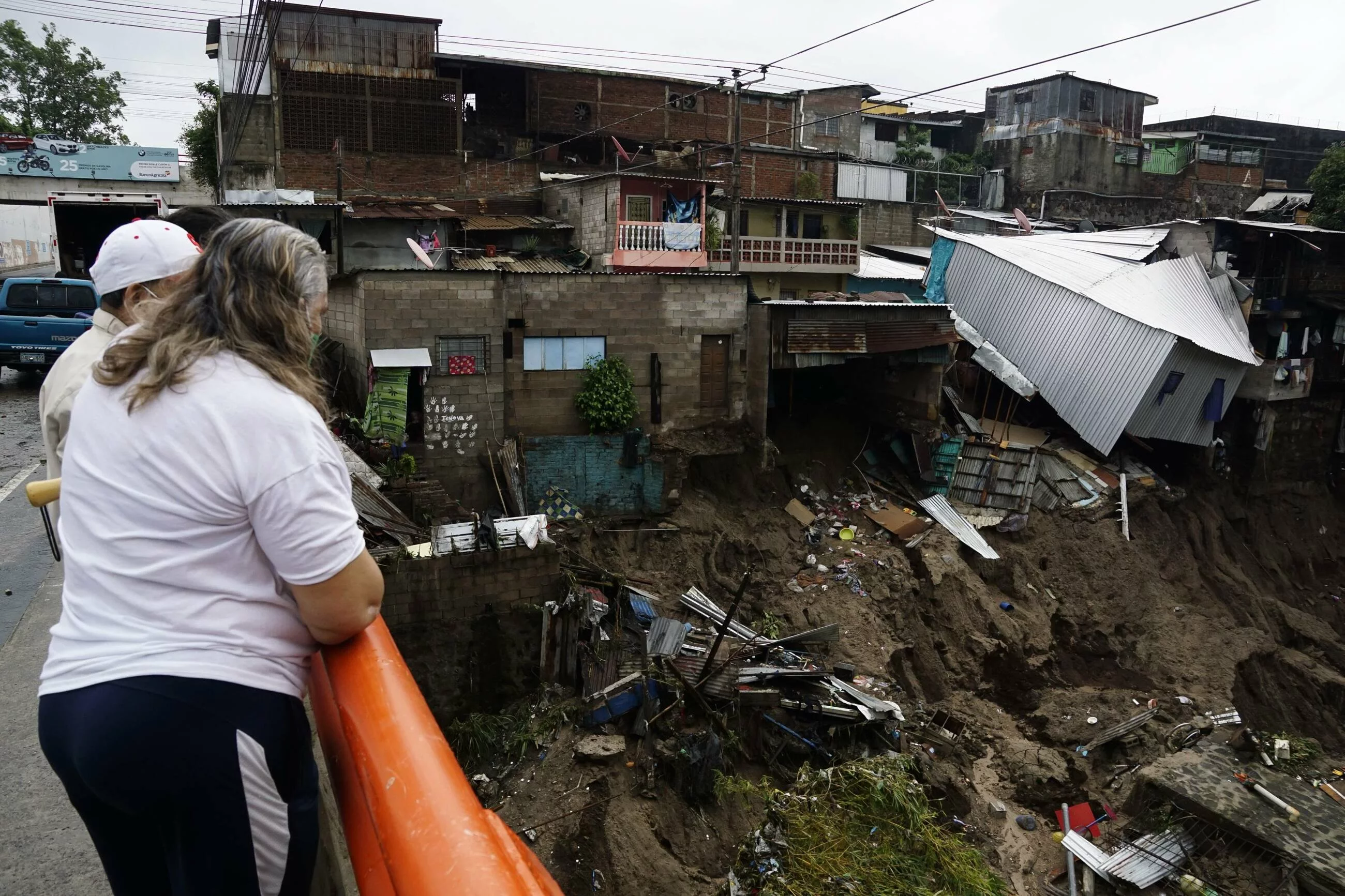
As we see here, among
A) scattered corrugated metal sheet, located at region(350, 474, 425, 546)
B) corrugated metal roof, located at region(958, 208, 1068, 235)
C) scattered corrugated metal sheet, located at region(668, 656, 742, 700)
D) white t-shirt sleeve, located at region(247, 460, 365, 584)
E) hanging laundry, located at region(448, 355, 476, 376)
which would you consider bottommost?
scattered corrugated metal sheet, located at region(668, 656, 742, 700)

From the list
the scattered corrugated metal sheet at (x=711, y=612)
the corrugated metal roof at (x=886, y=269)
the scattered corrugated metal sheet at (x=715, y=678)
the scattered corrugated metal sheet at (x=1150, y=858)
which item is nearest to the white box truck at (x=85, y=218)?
the scattered corrugated metal sheet at (x=711, y=612)

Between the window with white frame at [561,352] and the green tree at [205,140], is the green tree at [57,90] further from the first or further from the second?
the window with white frame at [561,352]

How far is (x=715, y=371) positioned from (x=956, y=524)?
18.2 feet

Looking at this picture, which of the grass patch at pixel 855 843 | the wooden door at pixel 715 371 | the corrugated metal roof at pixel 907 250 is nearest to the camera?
the grass patch at pixel 855 843

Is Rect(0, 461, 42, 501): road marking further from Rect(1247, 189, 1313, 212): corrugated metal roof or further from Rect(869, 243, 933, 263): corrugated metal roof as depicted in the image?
Rect(1247, 189, 1313, 212): corrugated metal roof

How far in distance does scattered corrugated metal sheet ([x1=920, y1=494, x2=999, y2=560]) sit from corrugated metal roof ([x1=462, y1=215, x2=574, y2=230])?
36.4 ft

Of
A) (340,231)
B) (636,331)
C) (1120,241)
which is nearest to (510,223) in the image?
(340,231)

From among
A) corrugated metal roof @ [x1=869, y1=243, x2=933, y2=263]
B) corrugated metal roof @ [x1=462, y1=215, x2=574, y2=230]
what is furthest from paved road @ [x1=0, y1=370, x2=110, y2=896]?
corrugated metal roof @ [x1=869, y1=243, x2=933, y2=263]

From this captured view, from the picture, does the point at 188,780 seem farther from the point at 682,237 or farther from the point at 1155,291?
the point at 1155,291

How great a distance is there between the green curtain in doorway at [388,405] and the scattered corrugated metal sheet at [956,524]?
997 centimetres

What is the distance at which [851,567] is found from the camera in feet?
48.8

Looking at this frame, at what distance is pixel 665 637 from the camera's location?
11289 mm

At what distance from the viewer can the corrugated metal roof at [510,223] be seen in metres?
20.7

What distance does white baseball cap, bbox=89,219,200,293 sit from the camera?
2.19 m
